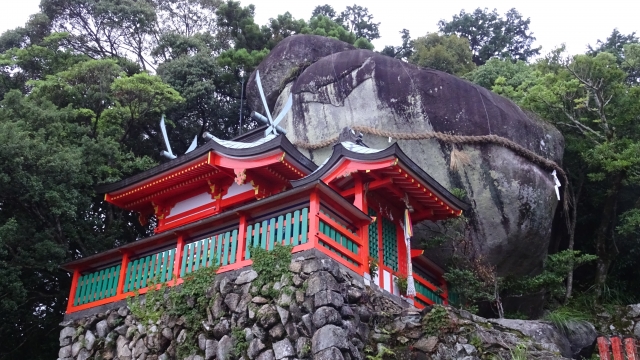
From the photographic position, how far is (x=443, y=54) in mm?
29938

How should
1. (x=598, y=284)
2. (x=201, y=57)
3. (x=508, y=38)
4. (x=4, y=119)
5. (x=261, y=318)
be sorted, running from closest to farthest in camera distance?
(x=261, y=318) → (x=4, y=119) → (x=598, y=284) → (x=201, y=57) → (x=508, y=38)

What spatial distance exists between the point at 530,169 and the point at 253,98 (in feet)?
34.4

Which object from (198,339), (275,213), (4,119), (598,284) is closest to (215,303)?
(198,339)

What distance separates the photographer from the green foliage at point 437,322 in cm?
1000

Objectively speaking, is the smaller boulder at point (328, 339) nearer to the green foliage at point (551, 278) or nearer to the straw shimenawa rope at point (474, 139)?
the green foliage at point (551, 278)

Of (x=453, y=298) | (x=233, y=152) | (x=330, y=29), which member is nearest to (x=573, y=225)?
(x=453, y=298)

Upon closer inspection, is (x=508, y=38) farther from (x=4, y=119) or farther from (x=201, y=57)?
(x=4, y=119)

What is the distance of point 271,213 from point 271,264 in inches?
42.7

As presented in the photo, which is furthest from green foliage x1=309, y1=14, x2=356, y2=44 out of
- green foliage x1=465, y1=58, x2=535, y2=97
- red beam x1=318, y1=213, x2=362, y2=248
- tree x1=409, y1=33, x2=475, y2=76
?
red beam x1=318, y1=213, x2=362, y2=248

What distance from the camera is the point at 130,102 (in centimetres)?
1959

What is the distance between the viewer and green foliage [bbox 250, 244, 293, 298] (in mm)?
10219

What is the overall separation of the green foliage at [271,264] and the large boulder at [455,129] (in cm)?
710

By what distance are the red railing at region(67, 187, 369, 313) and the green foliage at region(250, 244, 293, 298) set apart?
18cm

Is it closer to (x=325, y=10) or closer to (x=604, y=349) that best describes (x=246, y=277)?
(x=604, y=349)
